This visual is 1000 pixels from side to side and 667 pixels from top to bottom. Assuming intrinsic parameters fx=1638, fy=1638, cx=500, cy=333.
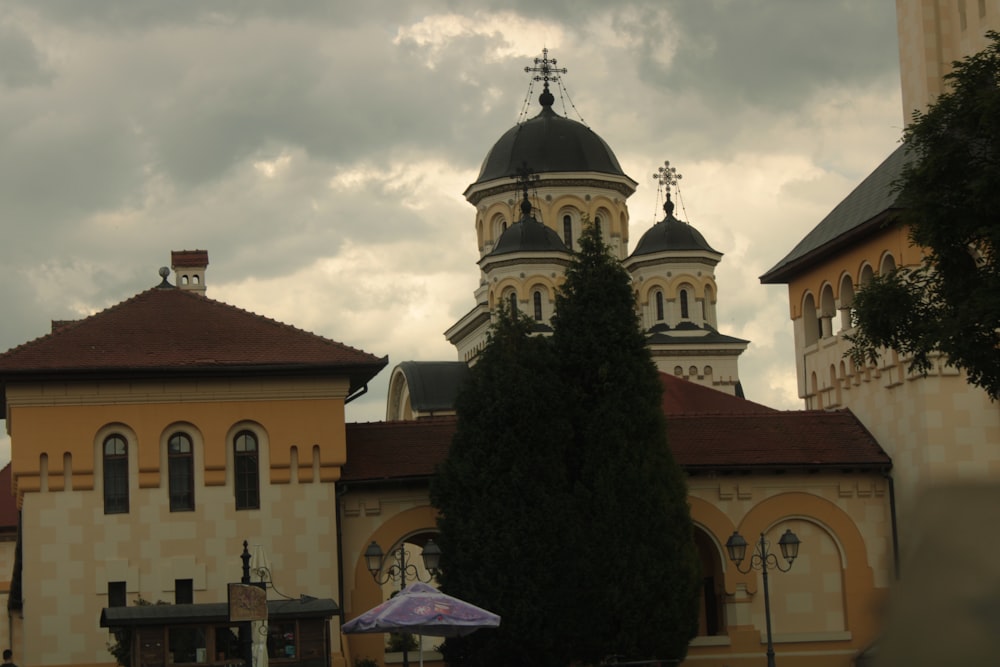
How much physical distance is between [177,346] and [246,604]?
10544 millimetres

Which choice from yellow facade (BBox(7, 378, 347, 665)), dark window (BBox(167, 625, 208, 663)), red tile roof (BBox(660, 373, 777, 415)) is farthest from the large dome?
dark window (BBox(167, 625, 208, 663))

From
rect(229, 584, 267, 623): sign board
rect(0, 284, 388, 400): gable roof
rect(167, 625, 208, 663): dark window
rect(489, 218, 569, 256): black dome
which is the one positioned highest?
rect(489, 218, 569, 256): black dome

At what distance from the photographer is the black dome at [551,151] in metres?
68.8

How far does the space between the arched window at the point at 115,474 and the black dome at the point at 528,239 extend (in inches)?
1483

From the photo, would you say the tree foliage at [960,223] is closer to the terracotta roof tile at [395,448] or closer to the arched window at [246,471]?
the terracotta roof tile at [395,448]

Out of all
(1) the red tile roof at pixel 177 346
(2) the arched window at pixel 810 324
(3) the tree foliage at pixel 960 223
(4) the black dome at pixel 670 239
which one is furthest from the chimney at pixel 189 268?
(4) the black dome at pixel 670 239

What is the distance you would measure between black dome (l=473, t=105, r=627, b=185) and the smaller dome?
406cm

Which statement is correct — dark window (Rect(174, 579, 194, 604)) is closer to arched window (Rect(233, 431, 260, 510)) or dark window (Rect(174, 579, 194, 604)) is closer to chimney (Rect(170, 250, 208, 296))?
arched window (Rect(233, 431, 260, 510))

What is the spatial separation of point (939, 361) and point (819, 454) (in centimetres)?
291

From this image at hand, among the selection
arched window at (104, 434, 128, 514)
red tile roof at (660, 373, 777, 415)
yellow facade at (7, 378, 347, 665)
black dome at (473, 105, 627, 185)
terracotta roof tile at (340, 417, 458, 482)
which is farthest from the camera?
black dome at (473, 105, 627, 185)

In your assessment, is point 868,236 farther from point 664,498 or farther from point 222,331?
point 222,331

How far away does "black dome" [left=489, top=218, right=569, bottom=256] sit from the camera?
65000mm

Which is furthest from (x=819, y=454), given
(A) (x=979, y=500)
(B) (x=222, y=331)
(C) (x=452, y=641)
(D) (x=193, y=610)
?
(A) (x=979, y=500)

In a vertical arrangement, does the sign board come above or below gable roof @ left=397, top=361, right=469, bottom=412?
below
